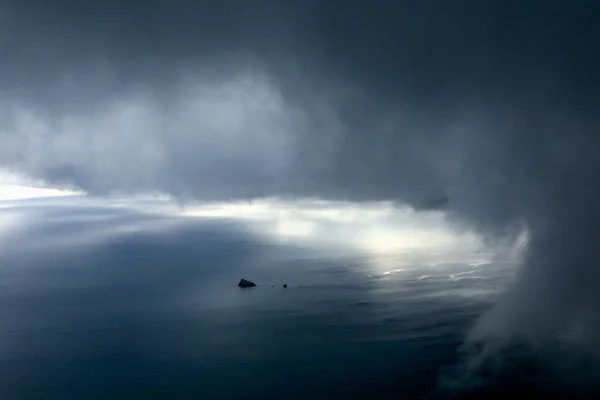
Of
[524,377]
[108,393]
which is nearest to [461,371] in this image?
[524,377]

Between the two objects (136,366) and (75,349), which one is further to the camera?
(75,349)

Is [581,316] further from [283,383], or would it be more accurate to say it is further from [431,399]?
[283,383]

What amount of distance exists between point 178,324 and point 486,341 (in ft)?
352

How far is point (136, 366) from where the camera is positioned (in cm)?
13275

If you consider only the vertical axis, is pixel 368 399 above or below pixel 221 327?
below

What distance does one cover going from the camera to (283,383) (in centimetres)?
11638

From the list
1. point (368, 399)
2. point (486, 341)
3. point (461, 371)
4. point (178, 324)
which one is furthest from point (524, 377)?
point (178, 324)

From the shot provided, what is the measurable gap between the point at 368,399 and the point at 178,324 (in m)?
96.2

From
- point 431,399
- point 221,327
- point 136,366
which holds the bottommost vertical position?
point 431,399

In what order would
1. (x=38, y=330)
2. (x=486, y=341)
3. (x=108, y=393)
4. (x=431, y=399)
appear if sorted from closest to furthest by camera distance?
(x=431, y=399), (x=108, y=393), (x=486, y=341), (x=38, y=330)

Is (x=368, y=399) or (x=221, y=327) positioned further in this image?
(x=221, y=327)

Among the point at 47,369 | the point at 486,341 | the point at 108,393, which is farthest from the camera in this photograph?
the point at 486,341

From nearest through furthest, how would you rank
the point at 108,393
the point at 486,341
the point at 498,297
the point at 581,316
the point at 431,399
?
the point at 431,399, the point at 108,393, the point at 486,341, the point at 581,316, the point at 498,297

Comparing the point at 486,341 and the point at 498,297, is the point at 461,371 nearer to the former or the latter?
the point at 486,341
